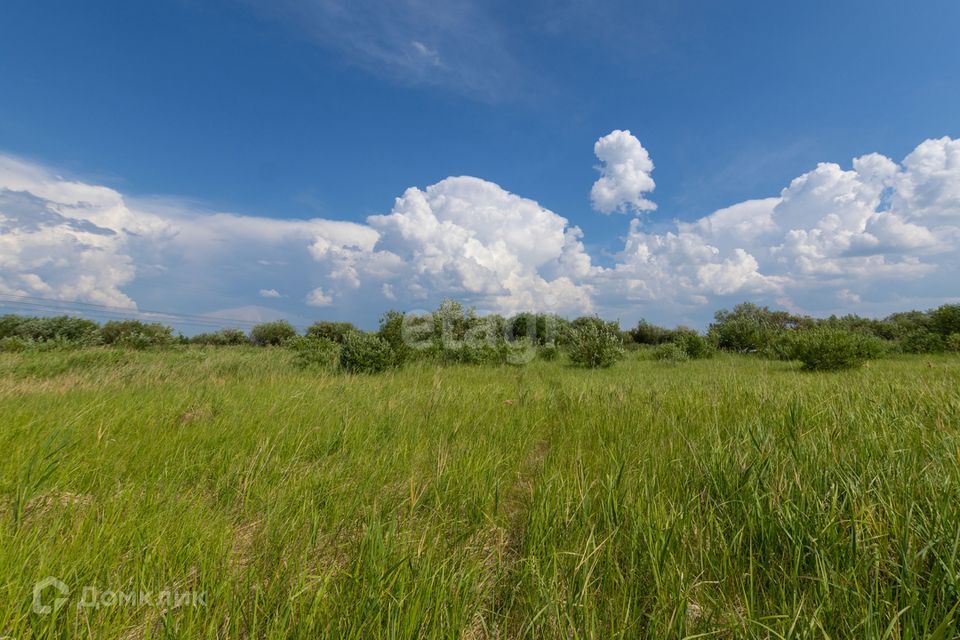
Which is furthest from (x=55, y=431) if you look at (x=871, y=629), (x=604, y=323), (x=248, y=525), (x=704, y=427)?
(x=604, y=323)

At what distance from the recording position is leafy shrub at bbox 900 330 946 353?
18.4 meters

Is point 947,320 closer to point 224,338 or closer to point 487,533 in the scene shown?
point 487,533

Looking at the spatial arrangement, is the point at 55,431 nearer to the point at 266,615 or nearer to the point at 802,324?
the point at 266,615

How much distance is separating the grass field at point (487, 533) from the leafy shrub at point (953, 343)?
75.0ft

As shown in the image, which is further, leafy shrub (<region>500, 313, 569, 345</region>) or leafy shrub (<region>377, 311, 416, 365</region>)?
leafy shrub (<region>500, 313, 569, 345</region>)

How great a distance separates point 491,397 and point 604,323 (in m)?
20.2

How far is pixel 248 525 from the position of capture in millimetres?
2117

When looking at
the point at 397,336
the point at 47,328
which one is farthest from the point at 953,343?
the point at 47,328

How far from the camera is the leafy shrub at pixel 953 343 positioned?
17031 mm

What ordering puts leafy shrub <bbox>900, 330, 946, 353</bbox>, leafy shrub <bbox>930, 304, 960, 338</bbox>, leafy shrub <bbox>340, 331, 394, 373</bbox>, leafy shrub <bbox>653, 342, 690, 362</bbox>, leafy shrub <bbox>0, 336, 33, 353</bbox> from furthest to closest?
1. leafy shrub <bbox>930, 304, 960, 338</bbox>
2. leafy shrub <bbox>653, 342, 690, 362</bbox>
3. leafy shrub <bbox>0, 336, 33, 353</bbox>
4. leafy shrub <bbox>900, 330, 946, 353</bbox>
5. leafy shrub <bbox>340, 331, 394, 373</bbox>

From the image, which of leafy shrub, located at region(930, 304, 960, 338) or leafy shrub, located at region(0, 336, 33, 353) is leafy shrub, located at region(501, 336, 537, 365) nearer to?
leafy shrub, located at region(930, 304, 960, 338)

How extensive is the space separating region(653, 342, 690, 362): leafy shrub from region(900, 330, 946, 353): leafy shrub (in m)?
11.5

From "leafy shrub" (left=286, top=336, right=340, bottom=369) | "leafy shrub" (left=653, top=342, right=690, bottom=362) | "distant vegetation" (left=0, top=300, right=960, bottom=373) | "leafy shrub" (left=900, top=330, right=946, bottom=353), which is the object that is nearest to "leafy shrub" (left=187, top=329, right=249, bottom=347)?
"distant vegetation" (left=0, top=300, right=960, bottom=373)

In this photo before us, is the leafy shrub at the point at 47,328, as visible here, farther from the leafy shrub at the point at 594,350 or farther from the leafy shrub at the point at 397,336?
the leafy shrub at the point at 594,350
